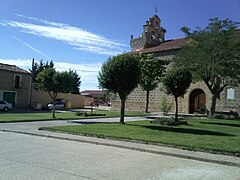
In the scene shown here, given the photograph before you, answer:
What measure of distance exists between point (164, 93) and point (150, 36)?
13852mm

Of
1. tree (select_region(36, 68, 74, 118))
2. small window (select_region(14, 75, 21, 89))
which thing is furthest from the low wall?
tree (select_region(36, 68, 74, 118))

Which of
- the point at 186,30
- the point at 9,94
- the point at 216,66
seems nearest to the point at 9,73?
the point at 9,94

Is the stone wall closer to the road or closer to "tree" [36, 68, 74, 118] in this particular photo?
"tree" [36, 68, 74, 118]

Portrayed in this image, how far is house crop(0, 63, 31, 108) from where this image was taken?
44.8 metres

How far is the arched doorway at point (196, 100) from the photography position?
40469 mm

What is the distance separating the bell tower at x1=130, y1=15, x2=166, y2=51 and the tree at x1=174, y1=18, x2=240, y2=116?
2312 cm

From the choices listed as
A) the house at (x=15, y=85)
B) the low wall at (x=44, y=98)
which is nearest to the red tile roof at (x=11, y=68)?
the house at (x=15, y=85)

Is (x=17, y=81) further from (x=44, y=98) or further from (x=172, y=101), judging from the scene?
(x=172, y=101)

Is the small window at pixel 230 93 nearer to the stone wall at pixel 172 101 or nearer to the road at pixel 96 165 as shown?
the stone wall at pixel 172 101

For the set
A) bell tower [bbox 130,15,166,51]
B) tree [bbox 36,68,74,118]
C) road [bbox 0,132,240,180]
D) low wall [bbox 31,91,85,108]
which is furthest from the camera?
bell tower [bbox 130,15,166,51]

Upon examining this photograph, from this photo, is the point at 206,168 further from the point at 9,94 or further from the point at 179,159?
the point at 9,94

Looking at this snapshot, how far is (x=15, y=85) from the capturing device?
4650 centimetres

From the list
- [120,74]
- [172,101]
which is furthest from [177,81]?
[172,101]

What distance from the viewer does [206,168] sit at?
27.5ft
